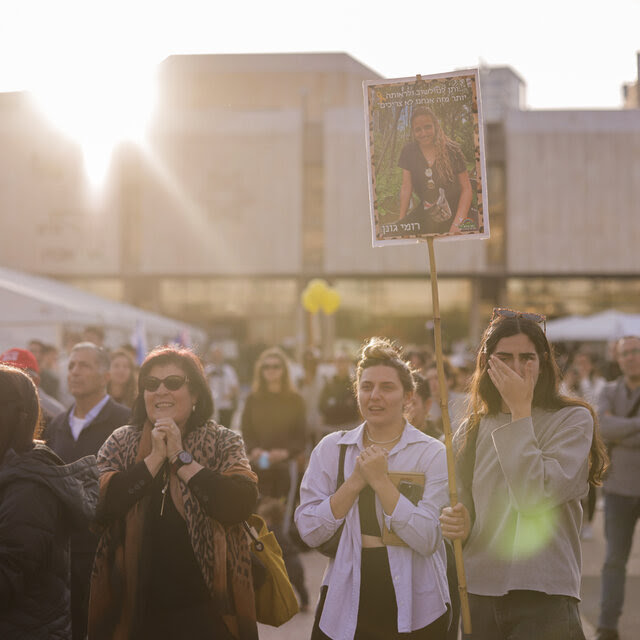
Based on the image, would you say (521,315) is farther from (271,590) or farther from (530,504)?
(271,590)

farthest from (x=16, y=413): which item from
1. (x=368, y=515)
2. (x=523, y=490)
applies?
(x=523, y=490)

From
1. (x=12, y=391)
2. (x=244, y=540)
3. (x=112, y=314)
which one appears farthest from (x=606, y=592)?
(x=112, y=314)

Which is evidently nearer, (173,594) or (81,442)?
(173,594)

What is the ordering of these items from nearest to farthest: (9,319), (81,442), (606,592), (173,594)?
A: (173,594) < (81,442) < (606,592) < (9,319)

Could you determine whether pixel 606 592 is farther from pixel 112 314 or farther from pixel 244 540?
pixel 112 314

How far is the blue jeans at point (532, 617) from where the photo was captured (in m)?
3.23

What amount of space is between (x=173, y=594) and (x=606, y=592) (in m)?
3.60

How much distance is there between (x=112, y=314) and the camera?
63.2ft

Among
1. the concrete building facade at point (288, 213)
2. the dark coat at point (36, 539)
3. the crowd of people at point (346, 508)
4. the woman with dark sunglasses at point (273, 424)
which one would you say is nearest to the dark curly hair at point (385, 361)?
the crowd of people at point (346, 508)

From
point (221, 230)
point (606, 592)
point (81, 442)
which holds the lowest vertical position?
point (606, 592)

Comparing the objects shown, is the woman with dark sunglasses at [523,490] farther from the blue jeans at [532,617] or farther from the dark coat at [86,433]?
the dark coat at [86,433]

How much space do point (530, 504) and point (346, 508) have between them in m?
0.76

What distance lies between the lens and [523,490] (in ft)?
10.5

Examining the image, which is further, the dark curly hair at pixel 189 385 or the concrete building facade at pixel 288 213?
the concrete building facade at pixel 288 213
